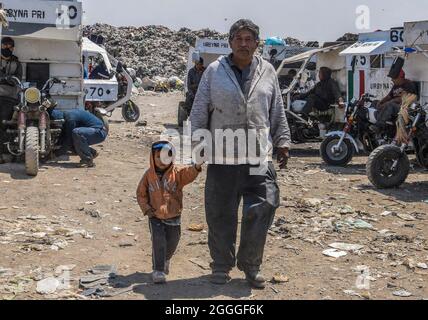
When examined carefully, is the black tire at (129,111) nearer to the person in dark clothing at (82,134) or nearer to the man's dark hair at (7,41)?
the man's dark hair at (7,41)

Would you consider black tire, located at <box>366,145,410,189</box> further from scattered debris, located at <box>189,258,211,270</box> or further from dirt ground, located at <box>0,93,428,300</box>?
scattered debris, located at <box>189,258,211,270</box>

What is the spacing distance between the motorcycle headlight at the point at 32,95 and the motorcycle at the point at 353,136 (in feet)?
14.9

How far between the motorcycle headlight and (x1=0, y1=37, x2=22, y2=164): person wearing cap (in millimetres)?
415

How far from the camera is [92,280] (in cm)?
508

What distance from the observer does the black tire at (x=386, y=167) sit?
29.3 ft

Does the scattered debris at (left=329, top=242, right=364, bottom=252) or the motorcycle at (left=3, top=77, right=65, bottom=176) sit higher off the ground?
the motorcycle at (left=3, top=77, right=65, bottom=176)

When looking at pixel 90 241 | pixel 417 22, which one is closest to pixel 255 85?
pixel 90 241

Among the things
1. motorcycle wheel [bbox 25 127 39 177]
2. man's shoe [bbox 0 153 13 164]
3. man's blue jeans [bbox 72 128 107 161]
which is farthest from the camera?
man's blue jeans [bbox 72 128 107 161]

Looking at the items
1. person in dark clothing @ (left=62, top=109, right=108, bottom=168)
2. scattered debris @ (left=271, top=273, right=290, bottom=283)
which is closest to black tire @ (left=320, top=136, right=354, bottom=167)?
person in dark clothing @ (left=62, top=109, right=108, bottom=168)

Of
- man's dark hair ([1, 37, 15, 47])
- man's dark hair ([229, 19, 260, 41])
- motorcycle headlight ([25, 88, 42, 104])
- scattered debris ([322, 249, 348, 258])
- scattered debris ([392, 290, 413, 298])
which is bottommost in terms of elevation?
scattered debris ([392, 290, 413, 298])

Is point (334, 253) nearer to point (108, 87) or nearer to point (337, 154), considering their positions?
point (337, 154)

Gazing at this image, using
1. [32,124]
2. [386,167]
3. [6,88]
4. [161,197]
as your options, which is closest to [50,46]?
[6,88]

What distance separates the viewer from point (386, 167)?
904cm

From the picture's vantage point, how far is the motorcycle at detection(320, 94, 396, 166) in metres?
10.8
